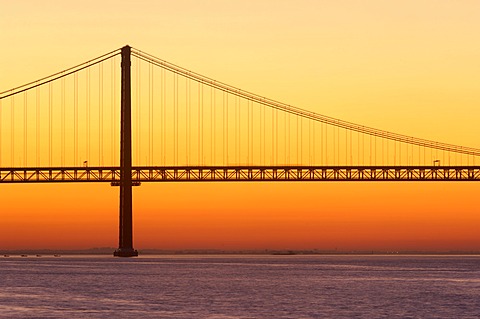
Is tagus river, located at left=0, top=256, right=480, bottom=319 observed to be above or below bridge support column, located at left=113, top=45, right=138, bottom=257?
below

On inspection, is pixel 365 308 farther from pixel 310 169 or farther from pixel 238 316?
pixel 310 169

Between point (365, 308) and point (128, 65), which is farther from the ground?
point (128, 65)

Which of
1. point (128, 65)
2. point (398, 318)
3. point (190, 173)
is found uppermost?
point (128, 65)

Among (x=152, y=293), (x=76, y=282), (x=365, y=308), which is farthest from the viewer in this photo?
(x=76, y=282)

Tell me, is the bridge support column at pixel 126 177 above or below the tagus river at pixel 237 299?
above

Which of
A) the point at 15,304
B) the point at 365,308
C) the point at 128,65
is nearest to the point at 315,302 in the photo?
the point at 365,308

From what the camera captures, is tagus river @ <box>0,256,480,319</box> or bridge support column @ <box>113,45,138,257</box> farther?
bridge support column @ <box>113,45,138,257</box>

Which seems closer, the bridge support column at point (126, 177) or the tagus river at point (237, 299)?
the tagus river at point (237, 299)

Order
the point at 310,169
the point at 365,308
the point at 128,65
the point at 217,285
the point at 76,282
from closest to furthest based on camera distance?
the point at 365,308
the point at 217,285
the point at 76,282
the point at 310,169
the point at 128,65

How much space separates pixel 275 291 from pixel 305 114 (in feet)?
159

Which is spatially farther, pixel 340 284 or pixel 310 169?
pixel 310 169

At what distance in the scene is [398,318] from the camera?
5503 cm

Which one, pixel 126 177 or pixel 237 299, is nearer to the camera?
pixel 237 299

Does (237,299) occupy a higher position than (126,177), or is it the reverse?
(126,177)
